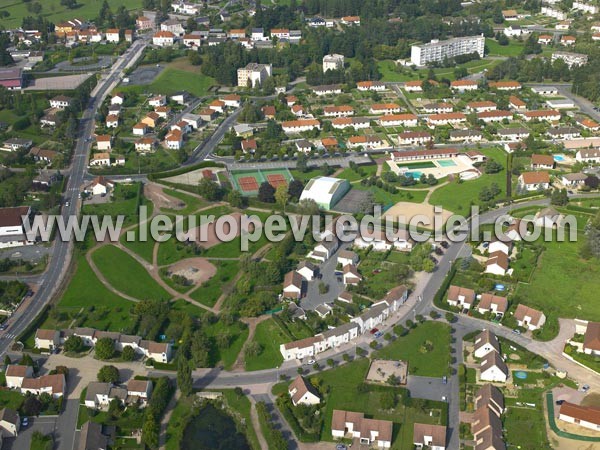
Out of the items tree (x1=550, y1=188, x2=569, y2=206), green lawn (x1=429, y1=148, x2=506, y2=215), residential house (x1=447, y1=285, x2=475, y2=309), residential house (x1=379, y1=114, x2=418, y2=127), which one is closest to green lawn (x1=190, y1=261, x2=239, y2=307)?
residential house (x1=447, y1=285, x2=475, y2=309)

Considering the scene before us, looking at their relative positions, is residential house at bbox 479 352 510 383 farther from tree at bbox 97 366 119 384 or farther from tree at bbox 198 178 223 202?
tree at bbox 198 178 223 202

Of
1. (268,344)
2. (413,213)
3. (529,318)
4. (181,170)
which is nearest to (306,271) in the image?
(268,344)

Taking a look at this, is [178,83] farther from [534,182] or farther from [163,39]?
[534,182]

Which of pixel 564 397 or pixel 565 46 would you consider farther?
pixel 565 46

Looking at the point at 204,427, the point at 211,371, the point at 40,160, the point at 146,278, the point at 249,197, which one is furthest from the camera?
the point at 40,160

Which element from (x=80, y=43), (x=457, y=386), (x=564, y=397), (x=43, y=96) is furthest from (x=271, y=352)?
(x=80, y=43)

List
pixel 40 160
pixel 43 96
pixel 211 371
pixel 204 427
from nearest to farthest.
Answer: pixel 204 427 < pixel 211 371 < pixel 40 160 < pixel 43 96

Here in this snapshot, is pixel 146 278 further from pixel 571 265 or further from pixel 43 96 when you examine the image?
pixel 43 96
